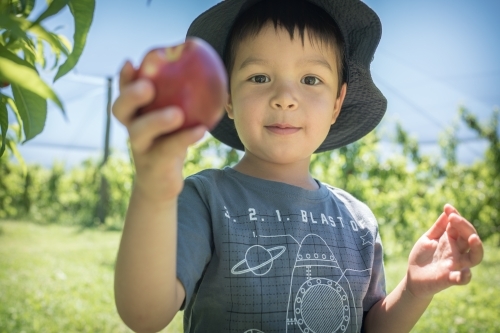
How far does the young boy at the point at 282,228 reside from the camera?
Answer: 904 millimetres

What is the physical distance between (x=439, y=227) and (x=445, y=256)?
7 centimetres

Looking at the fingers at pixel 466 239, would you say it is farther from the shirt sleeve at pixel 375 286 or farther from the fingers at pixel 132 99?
the fingers at pixel 132 99

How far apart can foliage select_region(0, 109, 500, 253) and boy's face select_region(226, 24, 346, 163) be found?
57 centimetres

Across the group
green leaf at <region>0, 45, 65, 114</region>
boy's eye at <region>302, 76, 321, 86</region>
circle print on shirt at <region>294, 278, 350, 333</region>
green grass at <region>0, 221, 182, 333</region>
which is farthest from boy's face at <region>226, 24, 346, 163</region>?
green grass at <region>0, 221, 182, 333</region>

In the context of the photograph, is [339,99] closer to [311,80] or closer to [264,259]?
[311,80]

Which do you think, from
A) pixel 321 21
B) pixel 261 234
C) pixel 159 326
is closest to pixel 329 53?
pixel 321 21

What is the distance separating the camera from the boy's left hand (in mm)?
932

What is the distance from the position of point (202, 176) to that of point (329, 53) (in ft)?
1.34

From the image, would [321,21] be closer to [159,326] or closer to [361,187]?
[159,326]

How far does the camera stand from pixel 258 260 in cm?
97

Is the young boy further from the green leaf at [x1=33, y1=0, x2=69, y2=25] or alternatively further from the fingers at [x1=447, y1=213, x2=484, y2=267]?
the green leaf at [x1=33, y1=0, x2=69, y2=25]

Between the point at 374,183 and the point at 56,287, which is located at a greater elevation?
the point at 374,183

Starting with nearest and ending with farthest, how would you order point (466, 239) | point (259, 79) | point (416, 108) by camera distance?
point (466, 239), point (259, 79), point (416, 108)

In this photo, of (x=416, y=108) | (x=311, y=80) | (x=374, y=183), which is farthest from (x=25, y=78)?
(x=416, y=108)
